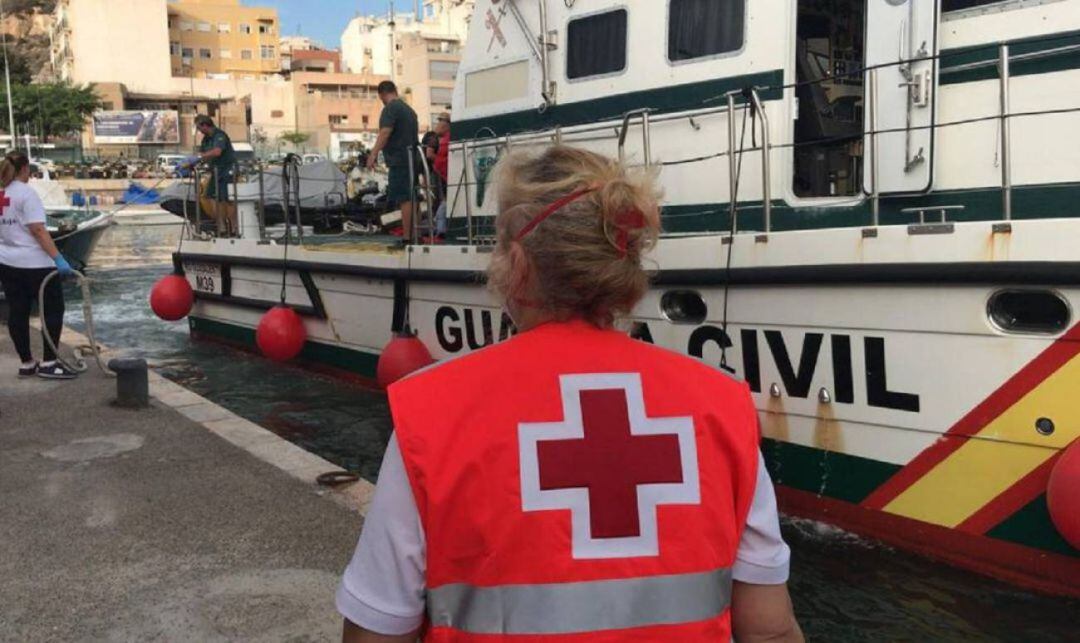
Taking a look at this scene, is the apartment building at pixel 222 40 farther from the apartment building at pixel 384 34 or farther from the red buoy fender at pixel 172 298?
the red buoy fender at pixel 172 298

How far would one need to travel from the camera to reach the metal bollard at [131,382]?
623cm

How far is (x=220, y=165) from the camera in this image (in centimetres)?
1036

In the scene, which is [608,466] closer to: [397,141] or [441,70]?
[397,141]

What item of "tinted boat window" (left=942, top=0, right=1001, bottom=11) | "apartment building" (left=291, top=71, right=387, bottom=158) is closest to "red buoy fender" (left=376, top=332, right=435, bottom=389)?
"tinted boat window" (left=942, top=0, right=1001, bottom=11)

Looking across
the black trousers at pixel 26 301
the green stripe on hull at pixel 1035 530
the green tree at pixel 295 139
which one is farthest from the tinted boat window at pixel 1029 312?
the green tree at pixel 295 139

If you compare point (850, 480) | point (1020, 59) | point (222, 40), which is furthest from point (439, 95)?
point (850, 480)

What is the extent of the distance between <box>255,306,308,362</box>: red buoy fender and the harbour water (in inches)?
14.7

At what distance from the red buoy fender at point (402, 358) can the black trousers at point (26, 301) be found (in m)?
2.66

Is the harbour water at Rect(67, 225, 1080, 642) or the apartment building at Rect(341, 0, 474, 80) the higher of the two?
the apartment building at Rect(341, 0, 474, 80)

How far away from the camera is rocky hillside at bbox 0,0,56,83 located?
333 ft

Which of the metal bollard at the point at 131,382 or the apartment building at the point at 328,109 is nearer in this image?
the metal bollard at the point at 131,382

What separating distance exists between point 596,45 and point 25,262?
4.52m

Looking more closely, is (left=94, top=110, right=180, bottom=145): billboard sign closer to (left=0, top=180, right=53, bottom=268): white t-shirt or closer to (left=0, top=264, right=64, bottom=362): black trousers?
(left=0, top=264, right=64, bottom=362): black trousers

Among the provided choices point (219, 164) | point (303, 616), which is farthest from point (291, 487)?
point (219, 164)
